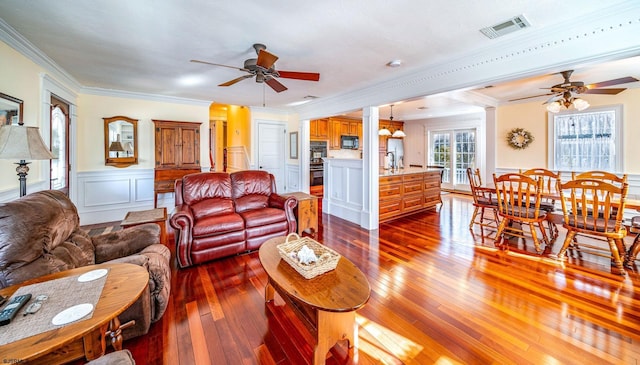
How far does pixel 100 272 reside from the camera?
1.42 metres

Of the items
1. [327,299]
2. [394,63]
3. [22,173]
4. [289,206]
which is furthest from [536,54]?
[22,173]

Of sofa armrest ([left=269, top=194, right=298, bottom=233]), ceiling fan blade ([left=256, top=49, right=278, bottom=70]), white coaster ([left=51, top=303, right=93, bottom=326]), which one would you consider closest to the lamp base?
white coaster ([left=51, top=303, right=93, bottom=326])

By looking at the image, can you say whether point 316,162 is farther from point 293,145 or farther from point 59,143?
point 59,143

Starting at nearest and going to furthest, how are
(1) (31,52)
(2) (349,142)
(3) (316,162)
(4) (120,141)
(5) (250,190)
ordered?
(1) (31,52) → (5) (250,190) → (4) (120,141) → (3) (316,162) → (2) (349,142)

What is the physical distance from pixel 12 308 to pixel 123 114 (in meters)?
4.99

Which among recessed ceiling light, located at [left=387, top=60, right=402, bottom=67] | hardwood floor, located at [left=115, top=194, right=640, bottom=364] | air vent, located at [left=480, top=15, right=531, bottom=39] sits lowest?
hardwood floor, located at [left=115, top=194, right=640, bottom=364]

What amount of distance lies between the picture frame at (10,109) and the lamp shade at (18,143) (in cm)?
99

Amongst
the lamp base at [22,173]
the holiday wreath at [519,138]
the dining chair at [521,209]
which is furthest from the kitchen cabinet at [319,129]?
the lamp base at [22,173]

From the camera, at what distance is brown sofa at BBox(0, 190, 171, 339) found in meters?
1.43

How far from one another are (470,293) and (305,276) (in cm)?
171

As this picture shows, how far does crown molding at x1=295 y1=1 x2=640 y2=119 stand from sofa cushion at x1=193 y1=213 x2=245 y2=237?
2973 mm

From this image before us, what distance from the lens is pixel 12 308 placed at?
1040mm

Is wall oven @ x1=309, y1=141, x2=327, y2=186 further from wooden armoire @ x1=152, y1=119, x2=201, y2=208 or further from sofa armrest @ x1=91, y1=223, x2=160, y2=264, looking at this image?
sofa armrest @ x1=91, y1=223, x2=160, y2=264

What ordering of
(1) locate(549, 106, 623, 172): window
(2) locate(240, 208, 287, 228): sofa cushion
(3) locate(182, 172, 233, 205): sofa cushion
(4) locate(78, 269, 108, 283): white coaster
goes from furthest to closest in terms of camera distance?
1. (1) locate(549, 106, 623, 172): window
2. (3) locate(182, 172, 233, 205): sofa cushion
3. (2) locate(240, 208, 287, 228): sofa cushion
4. (4) locate(78, 269, 108, 283): white coaster
